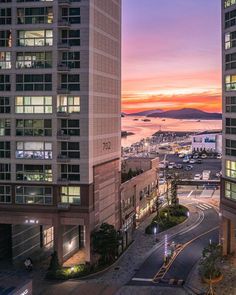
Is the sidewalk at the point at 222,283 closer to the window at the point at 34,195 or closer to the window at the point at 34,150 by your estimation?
the window at the point at 34,195

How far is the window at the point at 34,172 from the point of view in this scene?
52.0m

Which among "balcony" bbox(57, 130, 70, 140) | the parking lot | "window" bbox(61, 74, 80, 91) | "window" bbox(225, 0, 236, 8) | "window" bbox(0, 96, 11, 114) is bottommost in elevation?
the parking lot

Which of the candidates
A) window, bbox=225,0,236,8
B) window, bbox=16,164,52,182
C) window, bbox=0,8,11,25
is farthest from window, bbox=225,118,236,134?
window, bbox=0,8,11,25

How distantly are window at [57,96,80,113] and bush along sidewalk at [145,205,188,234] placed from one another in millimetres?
22121

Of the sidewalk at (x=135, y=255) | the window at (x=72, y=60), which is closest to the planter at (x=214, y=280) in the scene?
the sidewalk at (x=135, y=255)

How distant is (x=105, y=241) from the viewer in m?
51.4

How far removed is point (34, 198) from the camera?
52.5 meters

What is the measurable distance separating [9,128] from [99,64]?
1239 centimetres

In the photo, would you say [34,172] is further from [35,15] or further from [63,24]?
[35,15]

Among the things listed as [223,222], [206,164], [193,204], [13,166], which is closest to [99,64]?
[13,166]

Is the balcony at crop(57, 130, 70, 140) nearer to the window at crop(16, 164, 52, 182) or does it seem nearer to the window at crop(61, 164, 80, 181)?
the window at crop(61, 164, 80, 181)

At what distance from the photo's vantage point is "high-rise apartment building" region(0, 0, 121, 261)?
51.0m

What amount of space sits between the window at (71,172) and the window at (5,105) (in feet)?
28.2

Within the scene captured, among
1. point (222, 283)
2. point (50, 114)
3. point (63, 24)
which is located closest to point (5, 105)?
point (50, 114)
